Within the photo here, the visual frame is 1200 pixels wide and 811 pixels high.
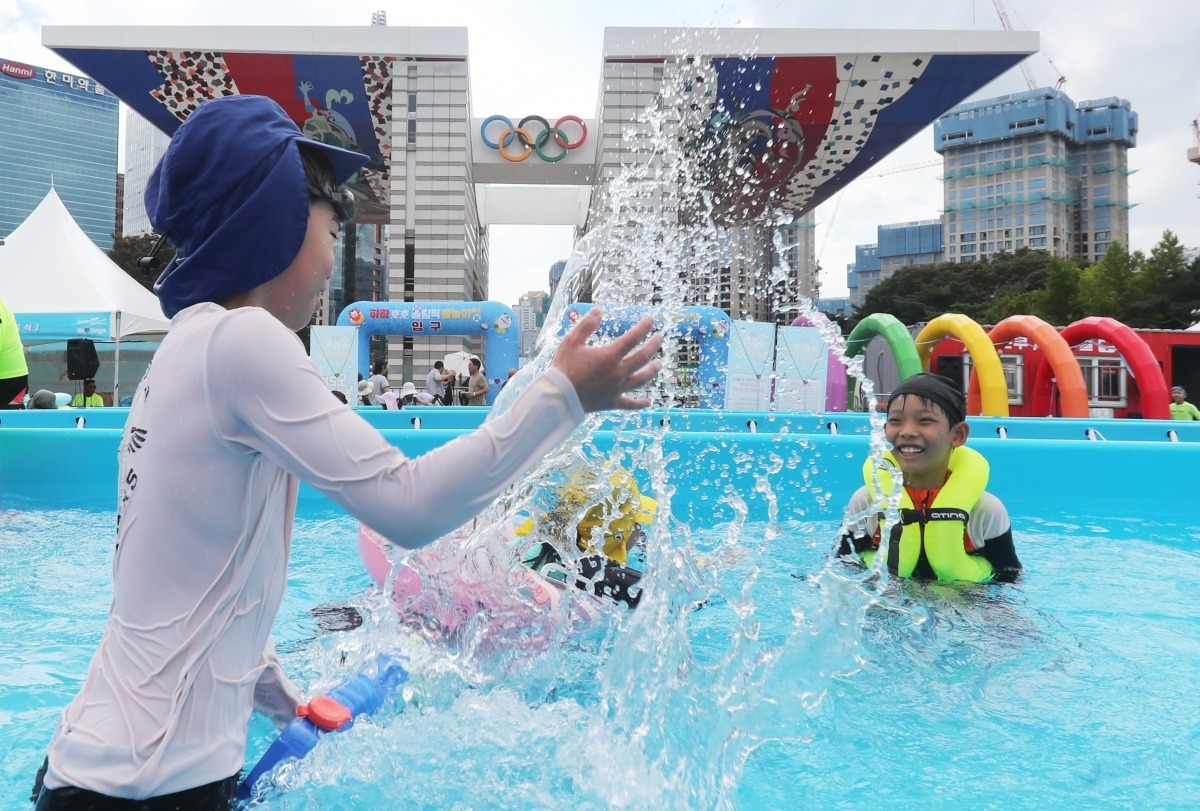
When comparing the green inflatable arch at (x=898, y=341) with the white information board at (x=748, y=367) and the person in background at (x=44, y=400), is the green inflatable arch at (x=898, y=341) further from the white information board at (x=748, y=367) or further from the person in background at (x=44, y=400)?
the person in background at (x=44, y=400)

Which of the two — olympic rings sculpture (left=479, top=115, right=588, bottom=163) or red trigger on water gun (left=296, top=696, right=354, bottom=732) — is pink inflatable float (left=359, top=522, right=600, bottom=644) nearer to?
red trigger on water gun (left=296, top=696, right=354, bottom=732)

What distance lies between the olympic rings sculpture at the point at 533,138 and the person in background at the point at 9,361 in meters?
16.6

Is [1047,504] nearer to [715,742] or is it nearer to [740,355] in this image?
[715,742]

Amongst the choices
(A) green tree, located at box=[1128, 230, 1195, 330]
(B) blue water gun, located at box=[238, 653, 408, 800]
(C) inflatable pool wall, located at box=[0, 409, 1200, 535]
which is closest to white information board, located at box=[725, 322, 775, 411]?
(C) inflatable pool wall, located at box=[0, 409, 1200, 535]

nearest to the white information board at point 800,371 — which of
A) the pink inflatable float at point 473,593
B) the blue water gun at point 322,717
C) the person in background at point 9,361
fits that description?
the person in background at point 9,361

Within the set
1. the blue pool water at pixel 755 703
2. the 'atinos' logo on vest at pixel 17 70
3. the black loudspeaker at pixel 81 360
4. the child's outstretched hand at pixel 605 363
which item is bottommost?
the blue pool water at pixel 755 703

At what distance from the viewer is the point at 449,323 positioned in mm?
16797

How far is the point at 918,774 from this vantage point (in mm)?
2104

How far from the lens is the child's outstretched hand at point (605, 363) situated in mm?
1093

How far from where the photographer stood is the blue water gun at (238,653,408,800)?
1326 millimetres

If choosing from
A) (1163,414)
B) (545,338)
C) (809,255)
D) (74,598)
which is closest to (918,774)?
(545,338)

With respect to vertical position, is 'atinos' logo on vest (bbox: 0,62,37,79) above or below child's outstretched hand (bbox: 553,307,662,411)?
above

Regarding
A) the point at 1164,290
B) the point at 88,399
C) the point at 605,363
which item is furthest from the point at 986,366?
the point at 1164,290

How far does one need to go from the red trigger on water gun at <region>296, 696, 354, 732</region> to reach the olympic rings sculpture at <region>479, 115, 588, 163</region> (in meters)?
20.5
